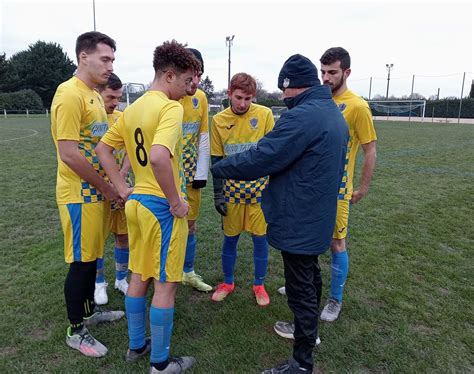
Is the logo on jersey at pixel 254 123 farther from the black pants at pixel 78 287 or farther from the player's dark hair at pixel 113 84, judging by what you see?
the black pants at pixel 78 287

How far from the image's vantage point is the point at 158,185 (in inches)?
89.8

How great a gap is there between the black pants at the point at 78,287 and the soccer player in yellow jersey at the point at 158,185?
46 centimetres

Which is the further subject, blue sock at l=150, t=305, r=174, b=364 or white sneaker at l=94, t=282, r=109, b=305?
white sneaker at l=94, t=282, r=109, b=305

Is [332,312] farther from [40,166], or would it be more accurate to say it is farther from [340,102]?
[40,166]

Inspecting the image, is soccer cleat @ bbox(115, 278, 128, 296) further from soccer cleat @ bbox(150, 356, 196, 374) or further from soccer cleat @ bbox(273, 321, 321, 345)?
soccer cleat @ bbox(273, 321, 321, 345)

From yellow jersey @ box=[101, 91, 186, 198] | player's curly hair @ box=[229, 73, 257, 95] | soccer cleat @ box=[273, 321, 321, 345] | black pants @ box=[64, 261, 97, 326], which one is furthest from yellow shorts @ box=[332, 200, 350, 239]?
black pants @ box=[64, 261, 97, 326]

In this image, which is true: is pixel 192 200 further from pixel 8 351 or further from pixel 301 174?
pixel 8 351

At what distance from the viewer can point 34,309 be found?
3.33m

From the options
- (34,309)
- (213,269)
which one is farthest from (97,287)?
(213,269)

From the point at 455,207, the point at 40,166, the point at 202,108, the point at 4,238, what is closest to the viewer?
the point at 202,108

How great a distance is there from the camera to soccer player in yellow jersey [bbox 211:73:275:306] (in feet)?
11.4

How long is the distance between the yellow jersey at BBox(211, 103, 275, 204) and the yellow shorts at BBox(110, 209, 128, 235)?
0.97 metres

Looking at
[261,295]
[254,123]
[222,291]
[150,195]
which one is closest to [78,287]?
[150,195]

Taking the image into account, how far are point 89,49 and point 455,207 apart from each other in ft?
21.6
